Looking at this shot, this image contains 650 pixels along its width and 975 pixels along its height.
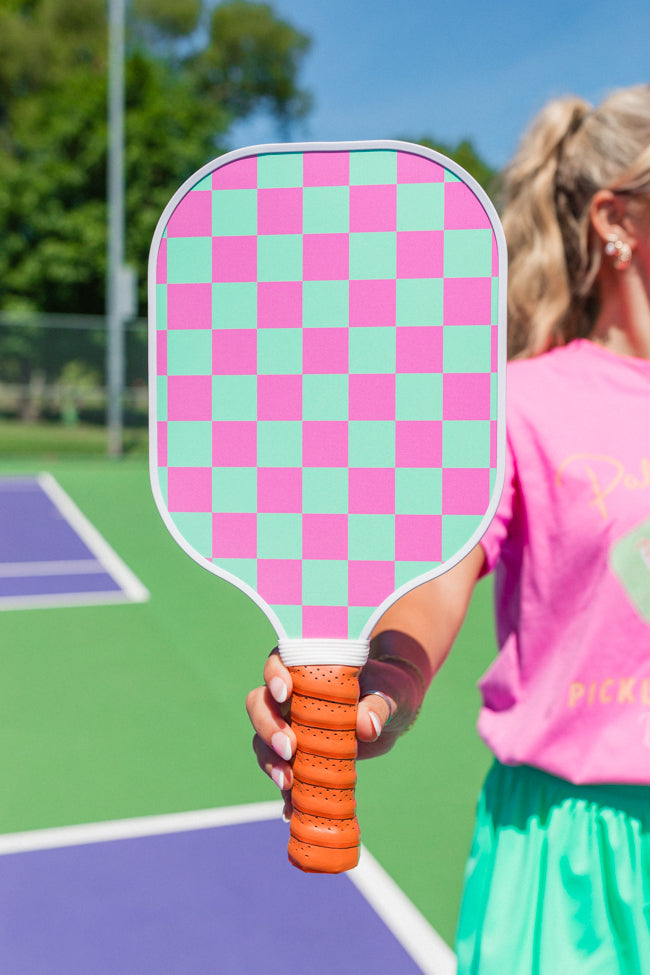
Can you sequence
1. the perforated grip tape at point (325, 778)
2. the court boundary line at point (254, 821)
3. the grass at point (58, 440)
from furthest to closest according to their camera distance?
1. the grass at point (58, 440)
2. the court boundary line at point (254, 821)
3. the perforated grip tape at point (325, 778)

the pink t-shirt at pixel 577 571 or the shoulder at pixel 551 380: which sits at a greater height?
the shoulder at pixel 551 380

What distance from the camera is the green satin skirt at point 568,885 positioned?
4.39ft

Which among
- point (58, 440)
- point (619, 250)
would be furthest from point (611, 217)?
point (58, 440)

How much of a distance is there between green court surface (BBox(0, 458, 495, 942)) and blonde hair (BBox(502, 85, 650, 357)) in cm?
183

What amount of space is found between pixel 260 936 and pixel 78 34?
104ft

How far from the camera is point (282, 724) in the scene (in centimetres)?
108

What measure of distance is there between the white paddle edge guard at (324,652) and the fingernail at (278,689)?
0.10 ft

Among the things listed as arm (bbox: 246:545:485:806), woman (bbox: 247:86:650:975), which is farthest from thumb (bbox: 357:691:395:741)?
woman (bbox: 247:86:650:975)

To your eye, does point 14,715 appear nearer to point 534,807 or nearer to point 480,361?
point 534,807

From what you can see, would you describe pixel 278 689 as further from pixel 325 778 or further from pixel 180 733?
pixel 180 733

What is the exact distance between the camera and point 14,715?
14.0 feet

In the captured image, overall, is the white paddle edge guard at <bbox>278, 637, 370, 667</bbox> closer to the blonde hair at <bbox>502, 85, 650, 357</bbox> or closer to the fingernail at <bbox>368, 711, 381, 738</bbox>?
the fingernail at <bbox>368, 711, 381, 738</bbox>

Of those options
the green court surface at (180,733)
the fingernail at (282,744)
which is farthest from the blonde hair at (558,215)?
the green court surface at (180,733)

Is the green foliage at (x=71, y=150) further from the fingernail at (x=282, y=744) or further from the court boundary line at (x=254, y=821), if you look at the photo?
the fingernail at (x=282, y=744)
